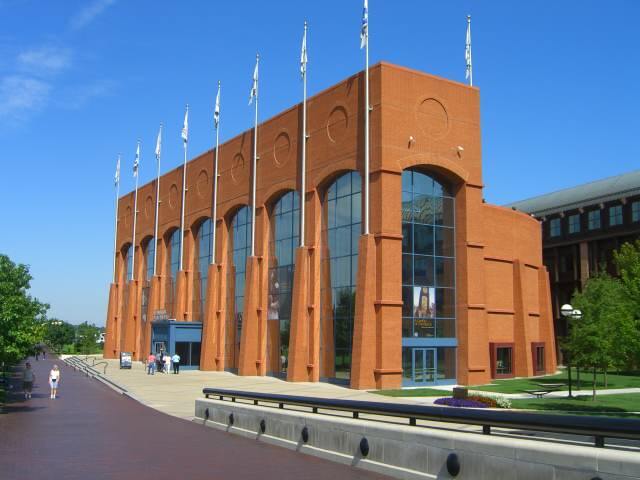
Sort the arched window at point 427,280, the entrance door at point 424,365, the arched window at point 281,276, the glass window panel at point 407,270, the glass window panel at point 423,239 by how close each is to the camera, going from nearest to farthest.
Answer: the entrance door at point 424,365 → the arched window at point 427,280 → the glass window panel at point 407,270 → the glass window panel at point 423,239 → the arched window at point 281,276

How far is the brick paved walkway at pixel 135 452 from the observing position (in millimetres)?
11984

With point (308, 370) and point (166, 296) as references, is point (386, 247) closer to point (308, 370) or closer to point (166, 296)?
point (308, 370)

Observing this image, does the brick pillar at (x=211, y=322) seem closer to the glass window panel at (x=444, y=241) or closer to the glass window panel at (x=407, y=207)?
the glass window panel at (x=407, y=207)

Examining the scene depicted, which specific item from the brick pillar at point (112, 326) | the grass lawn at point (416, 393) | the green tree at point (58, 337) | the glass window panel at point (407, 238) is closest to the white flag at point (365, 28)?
the glass window panel at point (407, 238)

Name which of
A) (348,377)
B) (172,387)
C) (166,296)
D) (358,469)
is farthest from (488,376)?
(166,296)

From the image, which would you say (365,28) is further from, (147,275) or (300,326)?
(147,275)

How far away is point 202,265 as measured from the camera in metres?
57.8

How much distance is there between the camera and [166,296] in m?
63.9

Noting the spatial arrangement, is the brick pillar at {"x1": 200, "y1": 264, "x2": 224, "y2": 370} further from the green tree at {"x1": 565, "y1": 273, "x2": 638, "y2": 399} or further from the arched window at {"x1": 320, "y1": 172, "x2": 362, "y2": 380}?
the green tree at {"x1": 565, "y1": 273, "x2": 638, "y2": 399}

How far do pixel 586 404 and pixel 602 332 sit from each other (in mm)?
3494

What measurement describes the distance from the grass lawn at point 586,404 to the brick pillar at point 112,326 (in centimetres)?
5721

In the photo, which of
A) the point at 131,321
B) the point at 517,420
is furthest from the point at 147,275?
the point at 517,420

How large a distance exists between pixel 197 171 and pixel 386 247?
26543 millimetres

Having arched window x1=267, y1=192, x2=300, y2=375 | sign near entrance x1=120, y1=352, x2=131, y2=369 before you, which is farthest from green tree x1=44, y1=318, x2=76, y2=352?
arched window x1=267, y1=192, x2=300, y2=375
